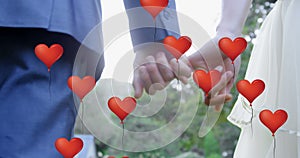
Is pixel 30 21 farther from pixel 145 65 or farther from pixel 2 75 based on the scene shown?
pixel 145 65

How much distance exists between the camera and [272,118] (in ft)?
2.91

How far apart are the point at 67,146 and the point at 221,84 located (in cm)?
36

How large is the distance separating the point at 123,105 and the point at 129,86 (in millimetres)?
44

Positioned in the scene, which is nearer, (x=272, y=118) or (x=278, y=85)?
(x=272, y=118)

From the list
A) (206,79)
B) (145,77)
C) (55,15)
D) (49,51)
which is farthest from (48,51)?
(206,79)

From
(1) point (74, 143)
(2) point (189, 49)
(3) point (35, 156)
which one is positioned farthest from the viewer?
(2) point (189, 49)

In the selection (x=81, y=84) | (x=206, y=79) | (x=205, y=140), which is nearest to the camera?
(x=81, y=84)

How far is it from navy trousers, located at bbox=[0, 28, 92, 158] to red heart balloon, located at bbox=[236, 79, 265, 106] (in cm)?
37

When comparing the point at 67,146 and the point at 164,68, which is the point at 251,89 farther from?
the point at 67,146

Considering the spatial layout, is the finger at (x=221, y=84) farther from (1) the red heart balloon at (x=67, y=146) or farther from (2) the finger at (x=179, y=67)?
(1) the red heart balloon at (x=67, y=146)

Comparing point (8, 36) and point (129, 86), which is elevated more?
point (8, 36)

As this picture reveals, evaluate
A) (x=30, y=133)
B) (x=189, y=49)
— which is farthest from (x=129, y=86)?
(x=30, y=133)

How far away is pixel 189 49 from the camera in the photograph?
99cm

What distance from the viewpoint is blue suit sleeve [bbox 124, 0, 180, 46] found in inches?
38.3
